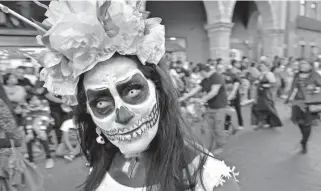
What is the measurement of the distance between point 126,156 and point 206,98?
11.5ft

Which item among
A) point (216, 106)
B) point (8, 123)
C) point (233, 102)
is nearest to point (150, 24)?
point (8, 123)

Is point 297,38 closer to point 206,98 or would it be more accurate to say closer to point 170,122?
point 206,98

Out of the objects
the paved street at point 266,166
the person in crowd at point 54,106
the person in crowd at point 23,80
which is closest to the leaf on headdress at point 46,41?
the paved street at point 266,166

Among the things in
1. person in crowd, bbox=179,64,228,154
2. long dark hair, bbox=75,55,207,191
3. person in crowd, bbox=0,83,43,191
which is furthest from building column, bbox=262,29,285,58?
long dark hair, bbox=75,55,207,191

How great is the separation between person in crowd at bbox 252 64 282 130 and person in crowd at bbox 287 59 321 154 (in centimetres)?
137

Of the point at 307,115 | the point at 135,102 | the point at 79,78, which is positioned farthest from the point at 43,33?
the point at 307,115

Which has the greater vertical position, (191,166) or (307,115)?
(191,166)

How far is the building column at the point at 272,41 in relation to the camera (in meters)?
14.4

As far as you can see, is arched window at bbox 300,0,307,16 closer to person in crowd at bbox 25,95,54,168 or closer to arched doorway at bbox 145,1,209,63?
arched doorway at bbox 145,1,209,63

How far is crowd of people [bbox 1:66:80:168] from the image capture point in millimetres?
4633

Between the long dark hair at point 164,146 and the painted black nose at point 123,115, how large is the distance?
0.15m

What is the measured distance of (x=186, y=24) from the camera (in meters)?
14.8

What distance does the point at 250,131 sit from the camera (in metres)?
6.38

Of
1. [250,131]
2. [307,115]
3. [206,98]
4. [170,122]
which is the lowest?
[250,131]
